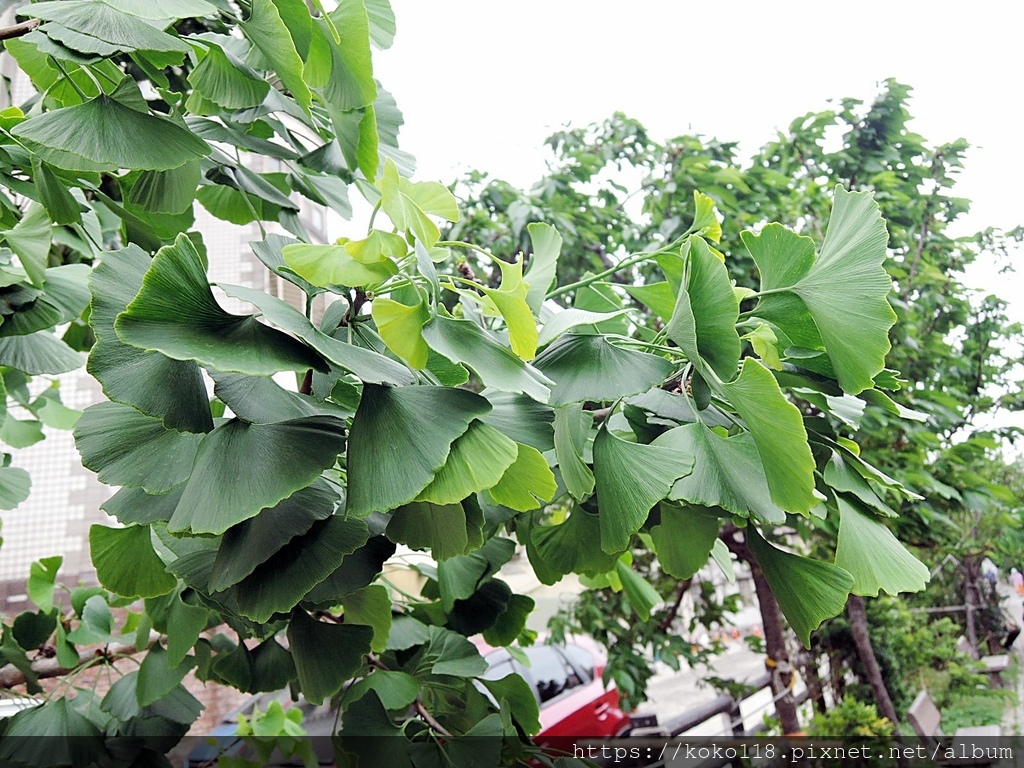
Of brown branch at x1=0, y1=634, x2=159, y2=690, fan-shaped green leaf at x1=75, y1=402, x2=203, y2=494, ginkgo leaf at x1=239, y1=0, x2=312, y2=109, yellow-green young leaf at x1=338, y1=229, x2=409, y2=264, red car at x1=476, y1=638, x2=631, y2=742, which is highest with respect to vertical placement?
ginkgo leaf at x1=239, y1=0, x2=312, y2=109

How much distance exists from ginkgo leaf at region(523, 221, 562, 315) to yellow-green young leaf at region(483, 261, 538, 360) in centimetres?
7

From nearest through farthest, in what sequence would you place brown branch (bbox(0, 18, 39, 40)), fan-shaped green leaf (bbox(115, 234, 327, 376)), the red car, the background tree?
fan-shaped green leaf (bbox(115, 234, 327, 376))
brown branch (bbox(0, 18, 39, 40))
the background tree
the red car

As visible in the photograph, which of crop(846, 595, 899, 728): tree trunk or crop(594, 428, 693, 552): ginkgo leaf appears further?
crop(846, 595, 899, 728): tree trunk

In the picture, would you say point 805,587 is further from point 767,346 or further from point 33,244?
point 33,244

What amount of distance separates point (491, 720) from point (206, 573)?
0.69 feet

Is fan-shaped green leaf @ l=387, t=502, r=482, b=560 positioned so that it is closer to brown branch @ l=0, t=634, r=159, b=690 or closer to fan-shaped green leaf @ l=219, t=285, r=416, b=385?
fan-shaped green leaf @ l=219, t=285, r=416, b=385

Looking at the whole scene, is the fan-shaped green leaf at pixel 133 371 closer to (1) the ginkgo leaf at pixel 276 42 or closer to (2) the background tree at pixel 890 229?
(1) the ginkgo leaf at pixel 276 42

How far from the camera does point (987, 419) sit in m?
1.36

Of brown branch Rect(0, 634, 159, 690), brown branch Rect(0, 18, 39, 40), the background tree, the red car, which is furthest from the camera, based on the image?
the red car

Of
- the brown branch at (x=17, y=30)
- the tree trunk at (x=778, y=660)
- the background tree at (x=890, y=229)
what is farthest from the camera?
the tree trunk at (x=778, y=660)

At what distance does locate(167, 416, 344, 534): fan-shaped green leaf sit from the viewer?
226 millimetres

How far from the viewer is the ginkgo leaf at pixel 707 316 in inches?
10.1

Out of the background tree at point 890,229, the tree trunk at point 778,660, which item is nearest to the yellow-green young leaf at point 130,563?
the background tree at point 890,229

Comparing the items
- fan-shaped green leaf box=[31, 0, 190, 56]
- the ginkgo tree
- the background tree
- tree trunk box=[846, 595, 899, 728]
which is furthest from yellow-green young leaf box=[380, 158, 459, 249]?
tree trunk box=[846, 595, 899, 728]
